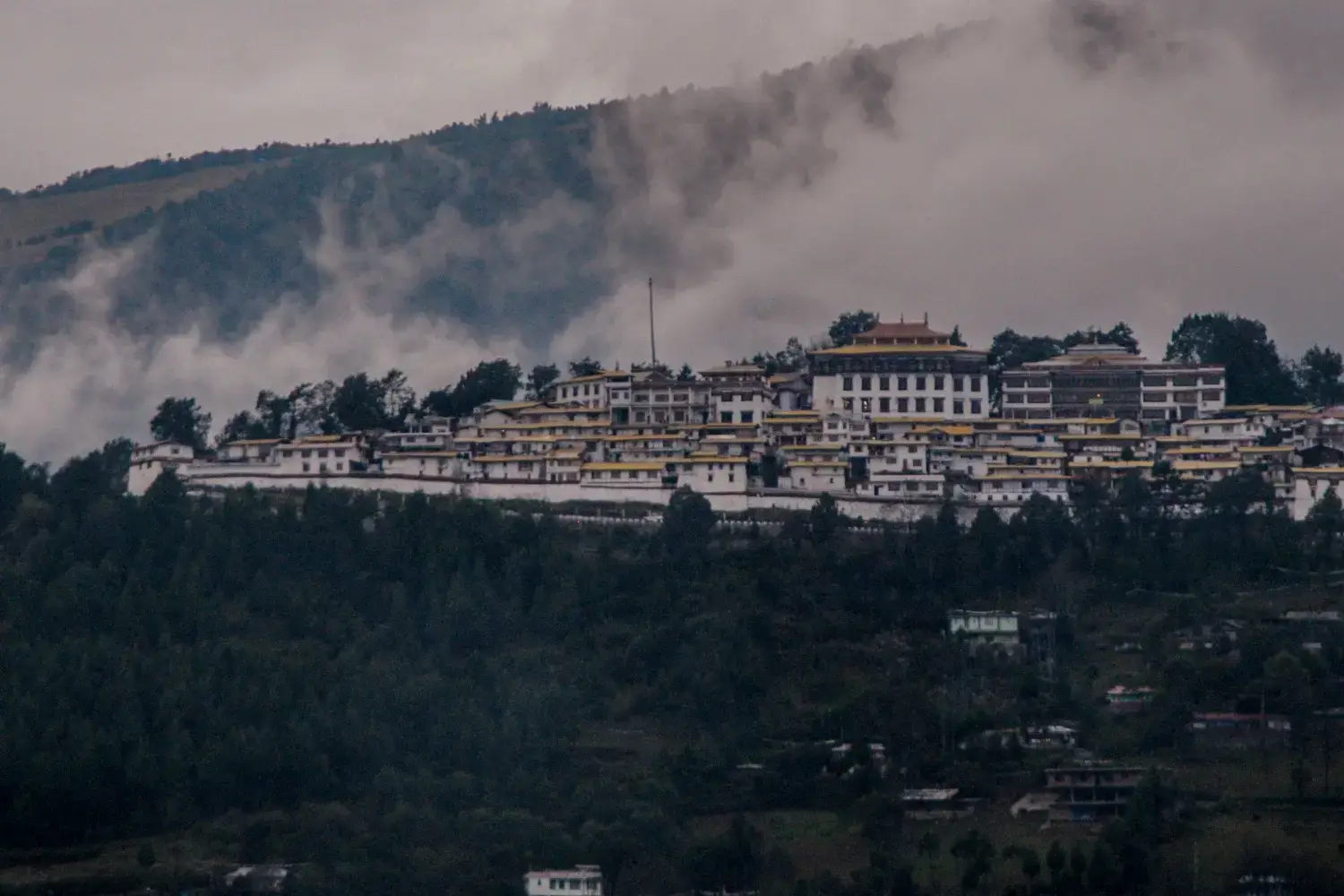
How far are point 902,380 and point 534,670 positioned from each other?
14829 millimetres

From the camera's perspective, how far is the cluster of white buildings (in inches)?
2219

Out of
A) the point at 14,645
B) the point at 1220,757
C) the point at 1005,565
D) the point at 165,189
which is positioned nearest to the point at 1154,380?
the point at 1005,565

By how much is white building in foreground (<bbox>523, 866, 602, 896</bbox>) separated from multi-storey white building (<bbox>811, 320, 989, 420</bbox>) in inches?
797

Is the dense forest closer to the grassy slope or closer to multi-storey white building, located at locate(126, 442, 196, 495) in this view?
multi-storey white building, located at locate(126, 442, 196, 495)

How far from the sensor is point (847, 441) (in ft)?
190

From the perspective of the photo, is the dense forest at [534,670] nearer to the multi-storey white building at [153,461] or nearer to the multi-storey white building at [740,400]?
the multi-storey white building at [153,461]

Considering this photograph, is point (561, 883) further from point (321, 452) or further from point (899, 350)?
point (899, 350)

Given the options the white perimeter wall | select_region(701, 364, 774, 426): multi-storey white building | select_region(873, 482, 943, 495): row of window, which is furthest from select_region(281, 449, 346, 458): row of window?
select_region(873, 482, 943, 495): row of window

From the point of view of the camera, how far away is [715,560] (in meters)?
53.5

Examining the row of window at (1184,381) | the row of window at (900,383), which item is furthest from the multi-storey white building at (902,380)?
the row of window at (1184,381)

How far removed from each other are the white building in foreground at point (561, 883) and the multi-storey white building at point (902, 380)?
20236 mm

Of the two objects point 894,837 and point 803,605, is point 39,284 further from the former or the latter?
point 894,837

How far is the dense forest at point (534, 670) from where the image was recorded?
43875 mm

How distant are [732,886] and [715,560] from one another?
11990 millimetres
